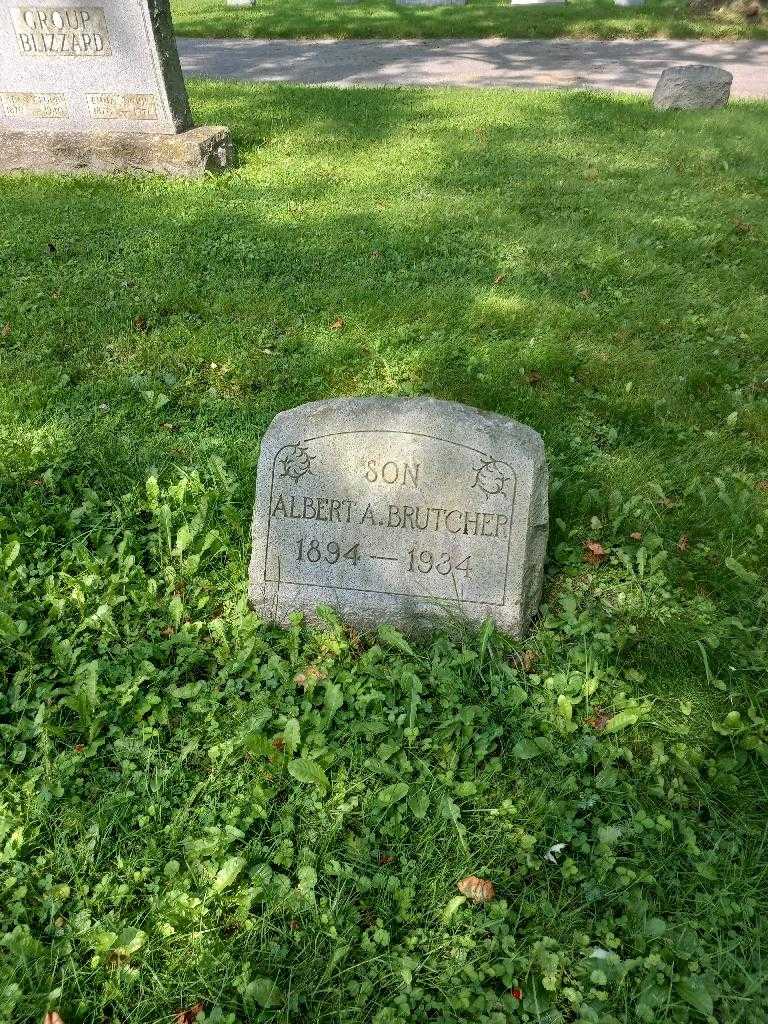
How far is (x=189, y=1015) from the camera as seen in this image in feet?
6.35

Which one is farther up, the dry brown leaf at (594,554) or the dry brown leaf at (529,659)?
the dry brown leaf at (594,554)

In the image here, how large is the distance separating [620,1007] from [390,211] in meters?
5.73

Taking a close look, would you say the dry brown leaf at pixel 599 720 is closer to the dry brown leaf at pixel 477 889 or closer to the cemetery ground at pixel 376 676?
the cemetery ground at pixel 376 676

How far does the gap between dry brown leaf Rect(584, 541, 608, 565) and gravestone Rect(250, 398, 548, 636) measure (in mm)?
380

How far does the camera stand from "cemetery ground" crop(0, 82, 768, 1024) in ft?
6.64

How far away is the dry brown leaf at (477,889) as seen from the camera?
2143 mm

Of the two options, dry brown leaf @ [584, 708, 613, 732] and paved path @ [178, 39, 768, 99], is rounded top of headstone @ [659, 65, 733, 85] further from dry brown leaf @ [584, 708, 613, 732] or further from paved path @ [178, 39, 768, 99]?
dry brown leaf @ [584, 708, 613, 732]


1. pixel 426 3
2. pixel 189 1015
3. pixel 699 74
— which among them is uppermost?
pixel 426 3

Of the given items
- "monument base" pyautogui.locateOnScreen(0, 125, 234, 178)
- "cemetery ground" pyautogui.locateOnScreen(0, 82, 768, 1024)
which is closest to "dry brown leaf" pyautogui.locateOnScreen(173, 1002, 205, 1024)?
"cemetery ground" pyautogui.locateOnScreen(0, 82, 768, 1024)

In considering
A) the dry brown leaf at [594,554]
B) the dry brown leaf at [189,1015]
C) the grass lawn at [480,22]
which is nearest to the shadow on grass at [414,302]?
the dry brown leaf at [594,554]

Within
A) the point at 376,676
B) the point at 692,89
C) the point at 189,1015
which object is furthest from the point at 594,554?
the point at 692,89

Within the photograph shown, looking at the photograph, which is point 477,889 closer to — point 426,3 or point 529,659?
point 529,659

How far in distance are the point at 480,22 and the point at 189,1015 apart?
598 inches

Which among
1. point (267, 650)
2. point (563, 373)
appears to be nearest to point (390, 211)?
point (563, 373)
